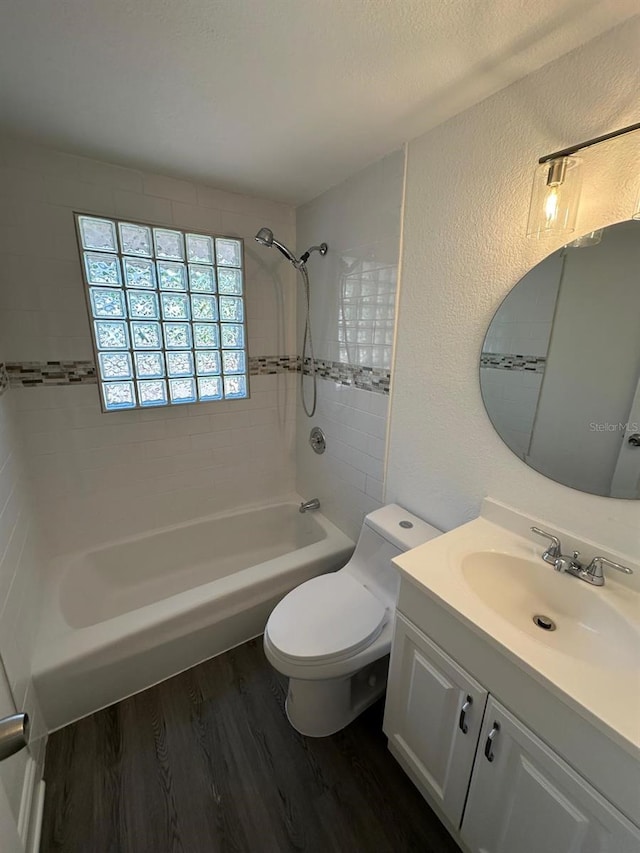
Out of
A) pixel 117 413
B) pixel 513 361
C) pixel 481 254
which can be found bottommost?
pixel 117 413

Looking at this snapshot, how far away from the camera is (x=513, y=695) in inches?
31.9

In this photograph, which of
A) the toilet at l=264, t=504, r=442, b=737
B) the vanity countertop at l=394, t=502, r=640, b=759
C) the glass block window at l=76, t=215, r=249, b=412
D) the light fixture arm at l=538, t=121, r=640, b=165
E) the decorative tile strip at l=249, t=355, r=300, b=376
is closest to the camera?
the vanity countertop at l=394, t=502, r=640, b=759

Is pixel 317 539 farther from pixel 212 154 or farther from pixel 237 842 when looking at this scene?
pixel 212 154

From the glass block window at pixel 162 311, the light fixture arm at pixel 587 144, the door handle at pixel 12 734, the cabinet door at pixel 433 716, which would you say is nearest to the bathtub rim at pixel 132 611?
the cabinet door at pixel 433 716

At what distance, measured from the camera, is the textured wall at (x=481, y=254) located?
2.91 feet

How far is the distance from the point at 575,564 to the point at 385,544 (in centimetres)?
70

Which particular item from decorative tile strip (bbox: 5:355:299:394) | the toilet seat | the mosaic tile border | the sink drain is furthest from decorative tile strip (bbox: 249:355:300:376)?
the sink drain

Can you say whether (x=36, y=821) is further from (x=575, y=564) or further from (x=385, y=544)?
(x=575, y=564)

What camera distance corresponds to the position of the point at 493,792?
0.89 m

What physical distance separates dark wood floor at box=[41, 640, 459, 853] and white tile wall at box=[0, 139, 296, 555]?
97 cm

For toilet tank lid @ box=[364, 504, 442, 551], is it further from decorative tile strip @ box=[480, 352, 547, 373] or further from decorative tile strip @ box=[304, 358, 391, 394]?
decorative tile strip @ box=[480, 352, 547, 373]

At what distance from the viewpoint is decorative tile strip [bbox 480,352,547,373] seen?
1.10 m

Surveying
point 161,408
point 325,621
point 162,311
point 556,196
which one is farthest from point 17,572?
point 556,196

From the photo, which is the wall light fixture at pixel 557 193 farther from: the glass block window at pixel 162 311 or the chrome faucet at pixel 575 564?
the glass block window at pixel 162 311
